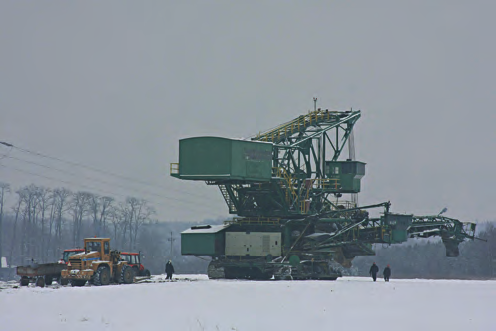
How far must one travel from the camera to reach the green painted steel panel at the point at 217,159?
5744 centimetres

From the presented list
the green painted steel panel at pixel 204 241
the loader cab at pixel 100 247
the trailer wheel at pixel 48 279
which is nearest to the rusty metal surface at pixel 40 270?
the trailer wheel at pixel 48 279

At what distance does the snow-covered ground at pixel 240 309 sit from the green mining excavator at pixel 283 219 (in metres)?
15.0

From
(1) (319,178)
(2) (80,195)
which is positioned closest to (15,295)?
(1) (319,178)

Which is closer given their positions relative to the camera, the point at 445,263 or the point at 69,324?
the point at 69,324

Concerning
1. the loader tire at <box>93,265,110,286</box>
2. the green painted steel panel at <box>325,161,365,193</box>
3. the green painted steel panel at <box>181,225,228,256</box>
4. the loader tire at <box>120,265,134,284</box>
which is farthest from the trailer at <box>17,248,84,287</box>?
the green painted steel panel at <box>325,161,365,193</box>

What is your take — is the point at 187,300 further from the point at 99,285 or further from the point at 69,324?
the point at 99,285

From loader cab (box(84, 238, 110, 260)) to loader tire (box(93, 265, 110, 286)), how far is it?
899 mm

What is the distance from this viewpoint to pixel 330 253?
60750 mm

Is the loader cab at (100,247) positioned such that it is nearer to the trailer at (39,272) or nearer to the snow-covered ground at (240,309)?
the trailer at (39,272)

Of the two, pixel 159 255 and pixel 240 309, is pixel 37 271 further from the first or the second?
pixel 159 255

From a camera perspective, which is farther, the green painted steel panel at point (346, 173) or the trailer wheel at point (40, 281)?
the green painted steel panel at point (346, 173)

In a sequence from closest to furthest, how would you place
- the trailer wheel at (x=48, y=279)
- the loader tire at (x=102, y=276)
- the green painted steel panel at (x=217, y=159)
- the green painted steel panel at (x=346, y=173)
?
the loader tire at (x=102, y=276)
the trailer wheel at (x=48, y=279)
the green painted steel panel at (x=217, y=159)
the green painted steel panel at (x=346, y=173)

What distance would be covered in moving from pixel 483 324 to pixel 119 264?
25.0m

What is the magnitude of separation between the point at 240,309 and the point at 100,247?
16140 millimetres
